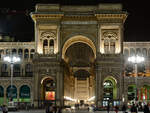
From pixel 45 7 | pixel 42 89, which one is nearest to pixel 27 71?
pixel 42 89

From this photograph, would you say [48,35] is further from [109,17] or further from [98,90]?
[98,90]

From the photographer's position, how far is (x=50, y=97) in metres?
90.9

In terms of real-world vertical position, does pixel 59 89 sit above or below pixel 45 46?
below

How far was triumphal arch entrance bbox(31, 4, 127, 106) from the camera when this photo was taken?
8581 cm

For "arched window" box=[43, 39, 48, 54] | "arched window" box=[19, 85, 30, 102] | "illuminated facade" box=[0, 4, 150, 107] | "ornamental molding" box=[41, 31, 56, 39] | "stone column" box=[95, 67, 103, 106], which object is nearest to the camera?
"stone column" box=[95, 67, 103, 106]

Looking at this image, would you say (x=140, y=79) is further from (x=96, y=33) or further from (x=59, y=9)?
(x=59, y=9)

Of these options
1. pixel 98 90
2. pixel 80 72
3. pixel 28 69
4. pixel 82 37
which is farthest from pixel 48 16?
pixel 80 72

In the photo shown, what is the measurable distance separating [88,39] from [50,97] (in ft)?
54.7

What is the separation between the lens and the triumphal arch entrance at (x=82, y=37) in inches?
3378

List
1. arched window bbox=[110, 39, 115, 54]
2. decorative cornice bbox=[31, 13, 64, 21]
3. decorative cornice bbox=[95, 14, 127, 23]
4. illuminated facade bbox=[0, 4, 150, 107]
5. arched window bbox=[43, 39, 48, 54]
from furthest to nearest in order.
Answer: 1. arched window bbox=[43, 39, 48, 54]
2. arched window bbox=[110, 39, 115, 54]
3. decorative cornice bbox=[31, 13, 64, 21]
4. decorative cornice bbox=[95, 14, 127, 23]
5. illuminated facade bbox=[0, 4, 150, 107]

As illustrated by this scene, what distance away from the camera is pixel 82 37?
91000 millimetres

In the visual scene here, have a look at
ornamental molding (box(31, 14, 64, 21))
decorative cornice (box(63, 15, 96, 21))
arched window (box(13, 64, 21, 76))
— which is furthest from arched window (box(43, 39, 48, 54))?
arched window (box(13, 64, 21, 76))

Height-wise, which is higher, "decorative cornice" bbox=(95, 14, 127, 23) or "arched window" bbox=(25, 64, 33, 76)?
"decorative cornice" bbox=(95, 14, 127, 23)

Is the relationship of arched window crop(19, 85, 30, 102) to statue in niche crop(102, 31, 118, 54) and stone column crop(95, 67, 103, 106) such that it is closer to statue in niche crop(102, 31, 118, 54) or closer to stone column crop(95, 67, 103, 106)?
stone column crop(95, 67, 103, 106)
